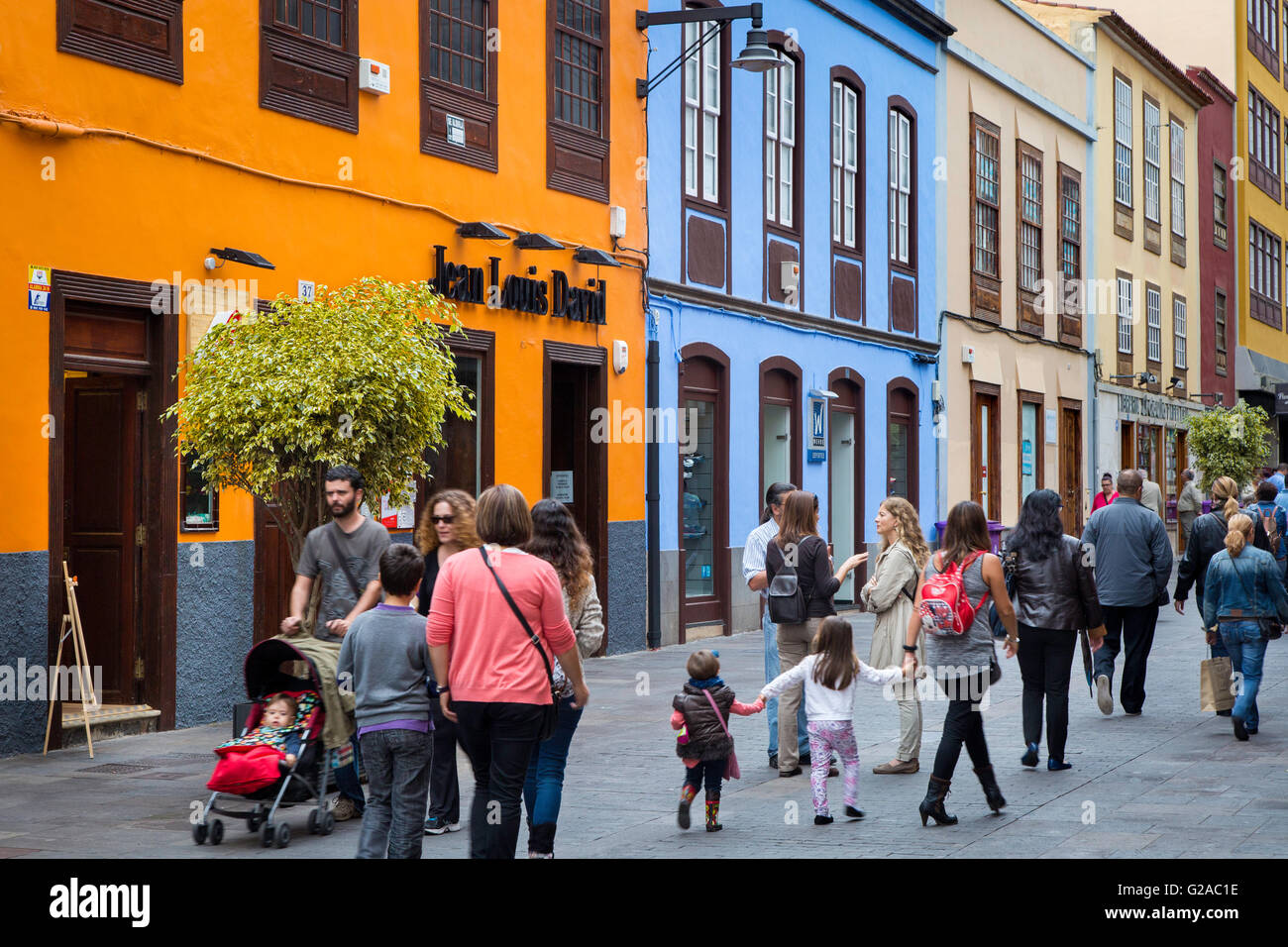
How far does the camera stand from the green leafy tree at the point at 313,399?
1013cm

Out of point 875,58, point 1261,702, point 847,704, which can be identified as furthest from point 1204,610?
point 875,58

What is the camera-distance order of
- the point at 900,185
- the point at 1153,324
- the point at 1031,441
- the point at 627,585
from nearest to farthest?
1. the point at 627,585
2. the point at 900,185
3. the point at 1031,441
4. the point at 1153,324

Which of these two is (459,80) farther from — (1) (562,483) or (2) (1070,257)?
(2) (1070,257)

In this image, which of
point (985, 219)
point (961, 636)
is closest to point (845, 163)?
point (985, 219)

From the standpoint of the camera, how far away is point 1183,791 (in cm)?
955

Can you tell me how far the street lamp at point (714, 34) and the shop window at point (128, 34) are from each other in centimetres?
599

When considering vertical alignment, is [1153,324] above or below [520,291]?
above

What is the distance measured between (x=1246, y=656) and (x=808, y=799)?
12.8ft

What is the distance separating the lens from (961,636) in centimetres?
905

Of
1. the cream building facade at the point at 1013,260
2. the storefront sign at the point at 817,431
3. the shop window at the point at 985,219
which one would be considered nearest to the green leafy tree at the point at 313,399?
the storefront sign at the point at 817,431

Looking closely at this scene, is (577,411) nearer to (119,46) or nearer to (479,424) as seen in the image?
(479,424)

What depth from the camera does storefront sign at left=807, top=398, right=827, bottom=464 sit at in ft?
73.7

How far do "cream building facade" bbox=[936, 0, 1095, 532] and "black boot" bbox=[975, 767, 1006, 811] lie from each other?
→ 17707mm

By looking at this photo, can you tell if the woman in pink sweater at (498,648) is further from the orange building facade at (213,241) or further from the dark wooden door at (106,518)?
the dark wooden door at (106,518)
